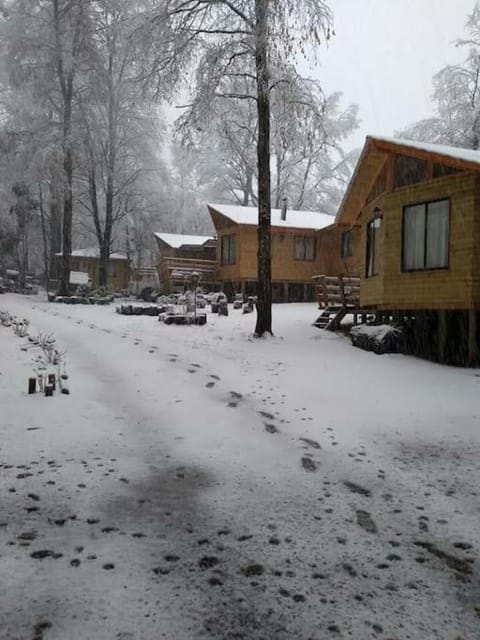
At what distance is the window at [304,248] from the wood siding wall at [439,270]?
11134mm

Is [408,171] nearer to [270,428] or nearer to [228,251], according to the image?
[270,428]

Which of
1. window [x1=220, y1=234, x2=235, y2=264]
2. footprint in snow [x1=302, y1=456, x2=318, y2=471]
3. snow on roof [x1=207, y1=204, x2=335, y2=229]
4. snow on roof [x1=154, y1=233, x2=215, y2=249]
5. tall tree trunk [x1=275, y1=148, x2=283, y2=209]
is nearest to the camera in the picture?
footprint in snow [x1=302, y1=456, x2=318, y2=471]

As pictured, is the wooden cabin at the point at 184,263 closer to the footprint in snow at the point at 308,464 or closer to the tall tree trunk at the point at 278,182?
the tall tree trunk at the point at 278,182

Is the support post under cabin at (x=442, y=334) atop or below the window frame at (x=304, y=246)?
below

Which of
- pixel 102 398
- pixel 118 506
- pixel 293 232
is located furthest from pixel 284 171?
pixel 118 506

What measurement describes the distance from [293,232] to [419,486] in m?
21.3

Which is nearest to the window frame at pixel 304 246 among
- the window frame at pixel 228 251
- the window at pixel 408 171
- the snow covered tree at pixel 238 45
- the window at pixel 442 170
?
the window frame at pixel 228 251

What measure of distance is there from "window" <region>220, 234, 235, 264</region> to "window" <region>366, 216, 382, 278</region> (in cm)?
1098

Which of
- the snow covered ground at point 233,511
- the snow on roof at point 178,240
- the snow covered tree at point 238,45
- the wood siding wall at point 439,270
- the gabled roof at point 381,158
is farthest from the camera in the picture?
the snow on roof at point 178,240

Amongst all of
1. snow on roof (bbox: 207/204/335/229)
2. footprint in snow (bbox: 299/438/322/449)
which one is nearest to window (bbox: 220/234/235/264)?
snow on roof (bbox: 207/204/335/229)

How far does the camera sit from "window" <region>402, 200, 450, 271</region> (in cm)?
1073

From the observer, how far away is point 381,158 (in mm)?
13062

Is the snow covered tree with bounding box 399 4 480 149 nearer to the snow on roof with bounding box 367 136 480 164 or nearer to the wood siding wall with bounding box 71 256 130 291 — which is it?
the snow on roof with bounding box 367 136 480 164

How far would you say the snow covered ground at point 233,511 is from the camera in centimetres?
225
